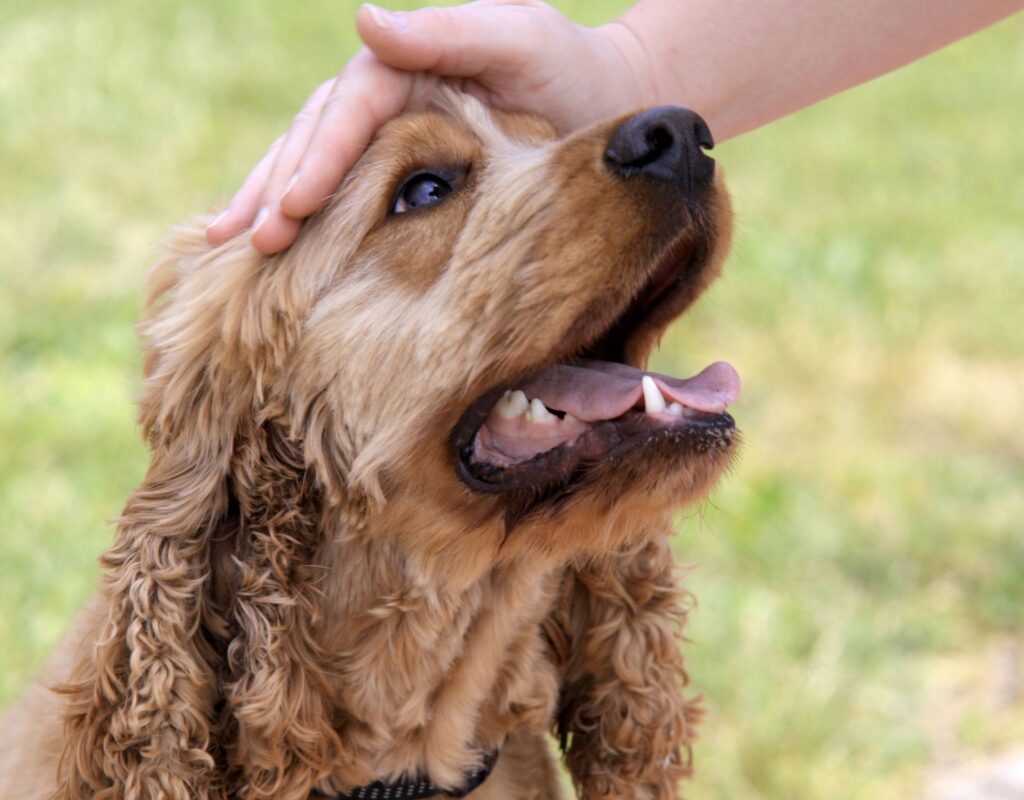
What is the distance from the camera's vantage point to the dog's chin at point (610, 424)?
2.66 metres

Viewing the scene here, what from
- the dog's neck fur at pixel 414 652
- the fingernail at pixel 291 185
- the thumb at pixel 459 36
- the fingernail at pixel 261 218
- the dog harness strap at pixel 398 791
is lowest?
the dog harness strap at pixel 398 791

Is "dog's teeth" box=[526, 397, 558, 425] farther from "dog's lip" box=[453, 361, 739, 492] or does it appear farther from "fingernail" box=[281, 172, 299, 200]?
"fingernail" box=[281, 172, 299, 200]

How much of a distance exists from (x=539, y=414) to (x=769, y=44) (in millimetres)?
1091

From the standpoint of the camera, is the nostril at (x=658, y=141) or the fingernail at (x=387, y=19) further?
the fingernail at (x=387, y=19)

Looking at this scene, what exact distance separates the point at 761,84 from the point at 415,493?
4.19 ft

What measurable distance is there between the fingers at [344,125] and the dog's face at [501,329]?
43 millimetres

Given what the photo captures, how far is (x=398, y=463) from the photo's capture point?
9.36ft

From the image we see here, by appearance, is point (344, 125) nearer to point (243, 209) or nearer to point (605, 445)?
point (243, 209)

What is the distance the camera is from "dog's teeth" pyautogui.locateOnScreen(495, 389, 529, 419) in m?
2.82

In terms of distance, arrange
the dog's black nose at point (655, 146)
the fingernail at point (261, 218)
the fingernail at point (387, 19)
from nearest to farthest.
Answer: the dog's black nose at point (655, 146) < the fingernail at point (387, 19) < the fingernail at point (261, 218)

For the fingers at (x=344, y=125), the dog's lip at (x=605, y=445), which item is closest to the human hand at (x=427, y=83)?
the fingers at (x=344, y=125)

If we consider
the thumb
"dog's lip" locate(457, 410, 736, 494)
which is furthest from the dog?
the thumb

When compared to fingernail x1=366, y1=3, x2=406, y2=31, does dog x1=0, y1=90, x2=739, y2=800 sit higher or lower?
lower

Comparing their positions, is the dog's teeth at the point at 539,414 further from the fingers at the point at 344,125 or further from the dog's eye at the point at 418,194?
the fingers at the point at 344,125
